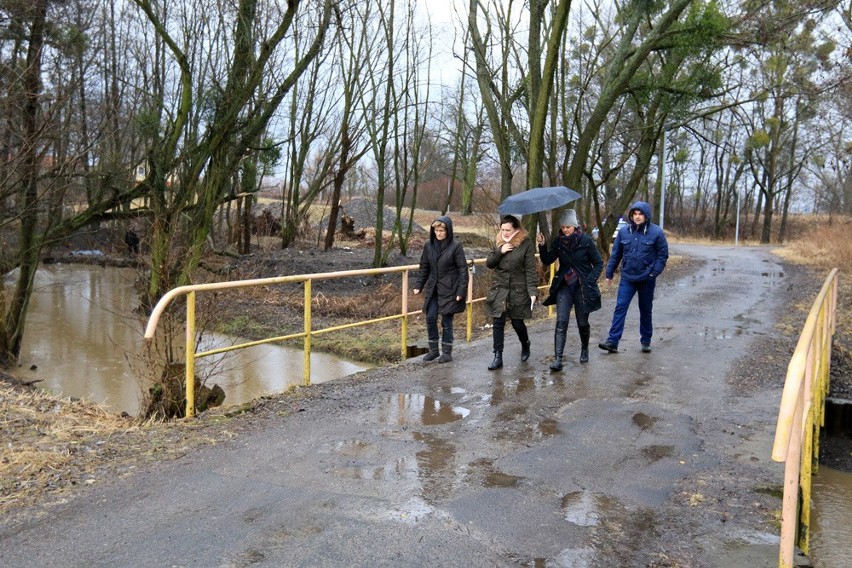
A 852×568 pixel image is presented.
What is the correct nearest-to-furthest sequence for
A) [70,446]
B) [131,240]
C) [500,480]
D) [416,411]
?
[500,480], [70,446], [416,411], [131,240]

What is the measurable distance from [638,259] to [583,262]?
105cm

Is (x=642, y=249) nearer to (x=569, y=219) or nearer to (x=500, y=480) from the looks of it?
(x=569, y=219)

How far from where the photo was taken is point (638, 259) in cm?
905

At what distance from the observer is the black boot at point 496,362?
838cm

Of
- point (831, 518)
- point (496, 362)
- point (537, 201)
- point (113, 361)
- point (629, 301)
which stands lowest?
point (113, 361)

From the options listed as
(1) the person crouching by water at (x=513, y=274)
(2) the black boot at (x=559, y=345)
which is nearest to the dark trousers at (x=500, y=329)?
(1) the person crouching by water at (x=513, y=274)

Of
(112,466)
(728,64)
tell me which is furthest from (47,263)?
(112,466)

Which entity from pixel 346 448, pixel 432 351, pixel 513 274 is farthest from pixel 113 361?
pixel 346 448

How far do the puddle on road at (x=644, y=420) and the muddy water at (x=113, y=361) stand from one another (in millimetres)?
4227

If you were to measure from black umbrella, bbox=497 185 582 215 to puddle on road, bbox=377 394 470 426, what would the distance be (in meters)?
2.22

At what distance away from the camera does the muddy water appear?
34.7 ft

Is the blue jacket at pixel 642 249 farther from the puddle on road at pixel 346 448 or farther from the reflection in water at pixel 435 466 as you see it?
the puddle on road at pixel 346 448

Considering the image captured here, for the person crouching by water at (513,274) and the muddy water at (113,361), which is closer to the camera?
the person crouching by water at (513,274)

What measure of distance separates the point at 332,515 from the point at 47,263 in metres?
30.9
